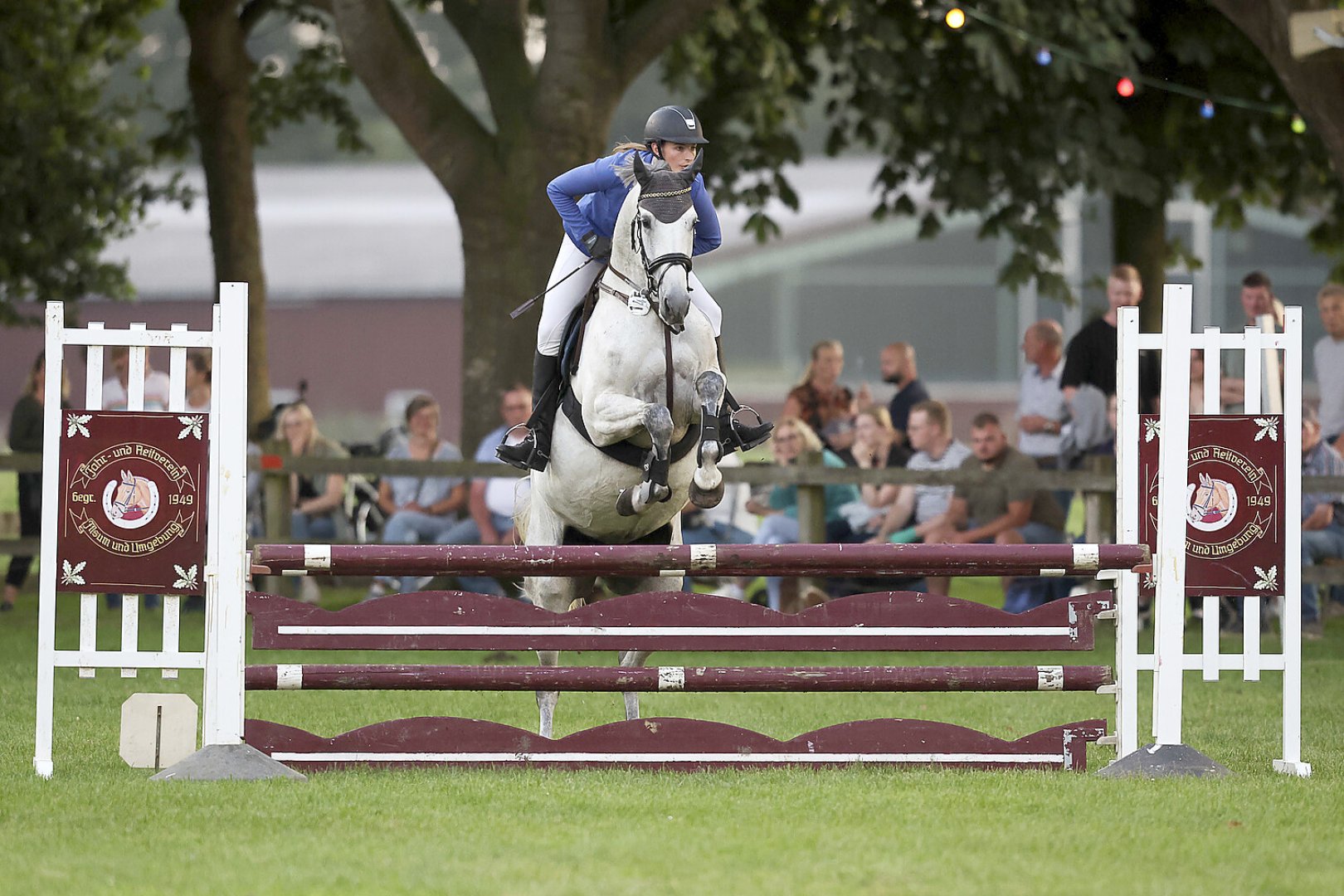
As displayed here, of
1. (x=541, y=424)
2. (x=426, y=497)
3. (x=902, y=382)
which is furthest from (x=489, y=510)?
(x=541, y=424)

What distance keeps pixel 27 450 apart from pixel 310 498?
227cm

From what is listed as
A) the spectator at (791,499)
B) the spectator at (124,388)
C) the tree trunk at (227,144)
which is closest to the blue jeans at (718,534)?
the spectator at (791,499)

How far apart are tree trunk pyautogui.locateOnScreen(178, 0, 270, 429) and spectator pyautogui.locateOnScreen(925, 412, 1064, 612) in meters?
Result: 6.59

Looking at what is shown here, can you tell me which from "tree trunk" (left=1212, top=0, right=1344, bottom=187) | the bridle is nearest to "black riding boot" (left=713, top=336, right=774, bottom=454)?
the bridle

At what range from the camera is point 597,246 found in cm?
783

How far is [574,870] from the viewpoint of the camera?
4934mm

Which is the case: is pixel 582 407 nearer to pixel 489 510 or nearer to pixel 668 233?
pixel 668 233

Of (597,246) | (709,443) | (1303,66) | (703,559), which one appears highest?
(1303,66)

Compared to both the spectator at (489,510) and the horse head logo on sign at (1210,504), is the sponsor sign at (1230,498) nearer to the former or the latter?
the horse head logo on sign at (1210,504)

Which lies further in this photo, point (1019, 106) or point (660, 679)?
point (1019, 106)

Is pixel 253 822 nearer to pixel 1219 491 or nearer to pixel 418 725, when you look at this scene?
pixel 418 725

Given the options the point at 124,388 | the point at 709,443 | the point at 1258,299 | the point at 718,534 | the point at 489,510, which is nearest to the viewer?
the point at 709,443

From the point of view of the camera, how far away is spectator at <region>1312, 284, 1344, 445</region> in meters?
12.9

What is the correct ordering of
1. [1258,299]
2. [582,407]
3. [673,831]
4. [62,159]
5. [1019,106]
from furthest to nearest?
1. [62,159]
2. [1019,106]
3. [1258,299]
4. [582,407]
5. [673,831]
